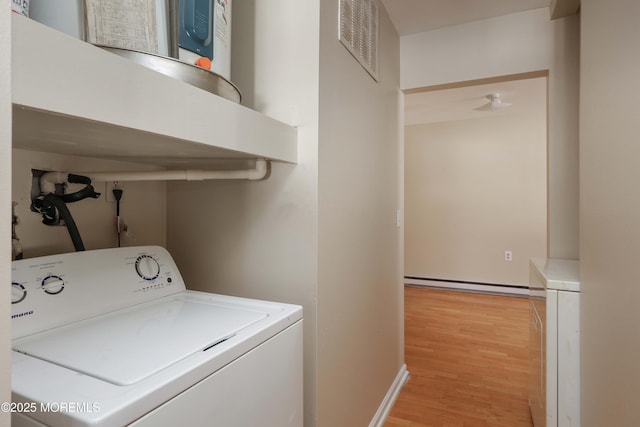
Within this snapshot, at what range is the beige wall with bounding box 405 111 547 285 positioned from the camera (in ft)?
13.9

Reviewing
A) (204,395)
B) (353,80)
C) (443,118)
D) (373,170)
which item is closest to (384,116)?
(373,170)

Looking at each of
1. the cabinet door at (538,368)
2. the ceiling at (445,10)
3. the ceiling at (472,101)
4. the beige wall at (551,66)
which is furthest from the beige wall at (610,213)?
the ceiling at (472,101)

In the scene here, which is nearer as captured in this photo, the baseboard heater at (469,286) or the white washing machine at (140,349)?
the white washing machine at (140,349)

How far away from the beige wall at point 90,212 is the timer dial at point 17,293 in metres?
0.28

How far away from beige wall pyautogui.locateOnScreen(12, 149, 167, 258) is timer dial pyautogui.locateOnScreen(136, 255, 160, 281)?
257 mm

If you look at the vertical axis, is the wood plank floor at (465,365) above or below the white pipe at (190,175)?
below

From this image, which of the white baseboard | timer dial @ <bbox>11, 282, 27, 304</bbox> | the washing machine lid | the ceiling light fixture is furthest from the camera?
the ceiling light fixture

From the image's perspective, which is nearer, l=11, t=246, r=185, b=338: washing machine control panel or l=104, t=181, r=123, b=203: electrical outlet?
l=11, t=246, r=185, b=338: washing machine control panel

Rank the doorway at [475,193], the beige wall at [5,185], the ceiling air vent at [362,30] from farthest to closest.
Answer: the doorway at [475,193] < the ceiling air vent at [362,30] < the beige wall at [5,185]

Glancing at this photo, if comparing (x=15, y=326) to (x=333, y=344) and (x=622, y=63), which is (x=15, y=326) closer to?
(x=333, y=344)

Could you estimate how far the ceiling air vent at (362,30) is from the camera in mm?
1368

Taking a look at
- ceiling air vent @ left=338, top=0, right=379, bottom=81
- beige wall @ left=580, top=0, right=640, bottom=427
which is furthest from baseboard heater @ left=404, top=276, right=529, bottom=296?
ceiling air vent @ left=338, top=0, right=379, bottom=81

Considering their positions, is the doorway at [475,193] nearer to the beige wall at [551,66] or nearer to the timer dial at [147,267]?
the beige wall at [551,66]

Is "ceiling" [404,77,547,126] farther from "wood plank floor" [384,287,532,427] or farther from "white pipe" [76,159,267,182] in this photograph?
"white pipe" [76,159,267,182]
